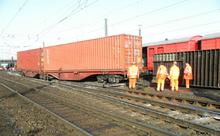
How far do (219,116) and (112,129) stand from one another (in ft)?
11.5

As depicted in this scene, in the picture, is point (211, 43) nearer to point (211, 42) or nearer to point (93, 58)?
point (211, 42)

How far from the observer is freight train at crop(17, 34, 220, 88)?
51.3 feet

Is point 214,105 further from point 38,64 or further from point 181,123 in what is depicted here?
point 38,64

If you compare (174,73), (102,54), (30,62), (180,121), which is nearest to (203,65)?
(174,73)

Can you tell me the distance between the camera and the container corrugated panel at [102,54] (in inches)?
719

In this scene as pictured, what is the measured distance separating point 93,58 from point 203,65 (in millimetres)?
8659

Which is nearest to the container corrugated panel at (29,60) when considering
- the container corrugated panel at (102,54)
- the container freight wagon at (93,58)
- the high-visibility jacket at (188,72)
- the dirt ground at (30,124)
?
the container freight wagon at (93,58)

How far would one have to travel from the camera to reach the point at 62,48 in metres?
24.9

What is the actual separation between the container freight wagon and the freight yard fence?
10.9ft

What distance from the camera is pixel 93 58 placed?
804 inches

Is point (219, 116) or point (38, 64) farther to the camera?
point (38, 64)

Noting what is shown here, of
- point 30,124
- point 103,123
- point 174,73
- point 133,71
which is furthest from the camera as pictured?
point 133,71

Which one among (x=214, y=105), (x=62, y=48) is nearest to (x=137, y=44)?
(x=62, y=48)

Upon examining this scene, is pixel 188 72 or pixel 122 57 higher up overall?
pixel 122 57
